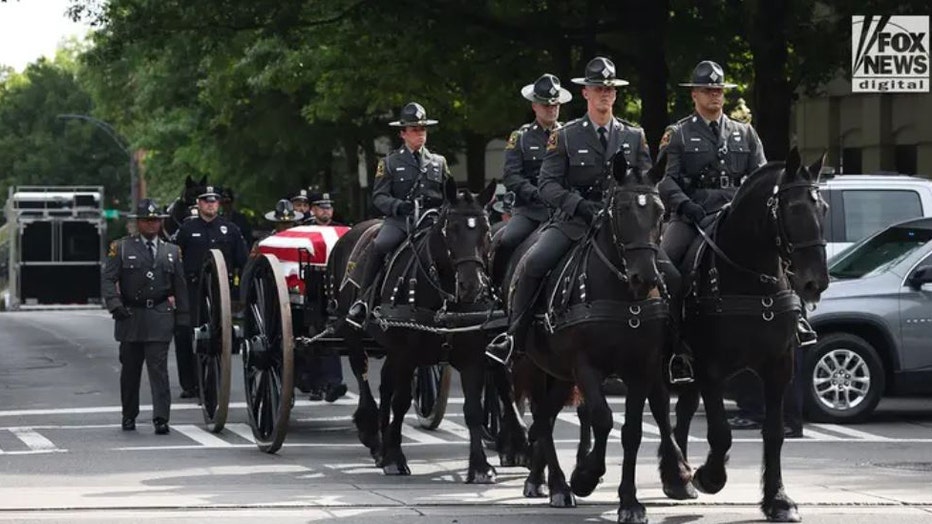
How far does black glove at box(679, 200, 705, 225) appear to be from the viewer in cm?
1284

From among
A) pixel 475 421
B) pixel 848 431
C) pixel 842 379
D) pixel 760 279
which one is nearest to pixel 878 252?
pixel 842 379

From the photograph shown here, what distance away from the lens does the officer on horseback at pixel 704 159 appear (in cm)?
1306

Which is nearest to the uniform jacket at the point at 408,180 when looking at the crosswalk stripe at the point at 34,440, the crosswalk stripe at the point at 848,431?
the crosswalk stripe at the point at 34,440

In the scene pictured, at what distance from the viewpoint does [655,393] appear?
12.3m

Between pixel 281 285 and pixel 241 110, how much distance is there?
1181 inches

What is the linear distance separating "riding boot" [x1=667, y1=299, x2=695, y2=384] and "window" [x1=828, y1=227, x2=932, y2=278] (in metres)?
7.13

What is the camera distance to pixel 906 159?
38719 millimetres

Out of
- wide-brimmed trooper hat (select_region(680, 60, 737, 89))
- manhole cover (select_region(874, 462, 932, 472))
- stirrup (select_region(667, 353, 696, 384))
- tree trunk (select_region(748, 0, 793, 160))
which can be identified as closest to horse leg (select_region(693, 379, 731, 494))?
stirrup (select_region(667, 353, 696, 384))

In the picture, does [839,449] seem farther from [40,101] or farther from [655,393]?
[40,101]

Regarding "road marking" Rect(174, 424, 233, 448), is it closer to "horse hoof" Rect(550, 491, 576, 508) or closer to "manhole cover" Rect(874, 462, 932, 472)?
"horse hoof" Rect(550, 491, 576, 508)

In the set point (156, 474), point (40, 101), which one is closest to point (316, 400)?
point (156, 474)

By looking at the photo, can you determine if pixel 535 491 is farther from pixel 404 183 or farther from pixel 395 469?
pixel 404 183

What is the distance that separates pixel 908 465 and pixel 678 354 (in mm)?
3564

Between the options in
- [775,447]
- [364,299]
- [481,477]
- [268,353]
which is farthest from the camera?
[268,353]
